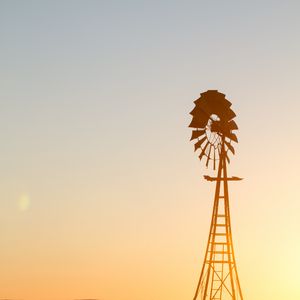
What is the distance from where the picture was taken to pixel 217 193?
80.2 m

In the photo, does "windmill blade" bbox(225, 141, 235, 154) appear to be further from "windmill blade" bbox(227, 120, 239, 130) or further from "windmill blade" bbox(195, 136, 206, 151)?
"windmill blade" bbox(195, 136, 206, 151)

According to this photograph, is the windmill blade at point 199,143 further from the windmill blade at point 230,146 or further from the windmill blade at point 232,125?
the windmill blade at point 232,125

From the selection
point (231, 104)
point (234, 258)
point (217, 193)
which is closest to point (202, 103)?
point (231, 104)

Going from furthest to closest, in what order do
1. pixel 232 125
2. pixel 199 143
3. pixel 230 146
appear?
pixel 232 125, pixel 230 146, pixel 199 143

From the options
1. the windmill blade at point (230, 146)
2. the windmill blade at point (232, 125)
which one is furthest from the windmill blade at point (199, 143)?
the windmill blade at point (232, 125)

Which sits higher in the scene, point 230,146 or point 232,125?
point 232,125

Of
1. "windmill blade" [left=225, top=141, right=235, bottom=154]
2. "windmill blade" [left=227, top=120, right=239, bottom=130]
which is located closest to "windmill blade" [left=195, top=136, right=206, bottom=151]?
"windmill blade" [left=225, top=141, right=235, bottom=154]

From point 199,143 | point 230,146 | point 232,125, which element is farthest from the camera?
point 232,125

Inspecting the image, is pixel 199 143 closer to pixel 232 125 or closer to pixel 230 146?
pixel 230 146

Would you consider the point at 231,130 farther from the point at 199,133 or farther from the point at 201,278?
the point at 201,278

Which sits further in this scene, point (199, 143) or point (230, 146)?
point (230, 146)

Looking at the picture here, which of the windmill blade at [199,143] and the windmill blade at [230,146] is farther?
the windmill blade at [230,146]

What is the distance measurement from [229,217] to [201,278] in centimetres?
531

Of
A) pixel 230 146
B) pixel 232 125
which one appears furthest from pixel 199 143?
pixel 232 125
